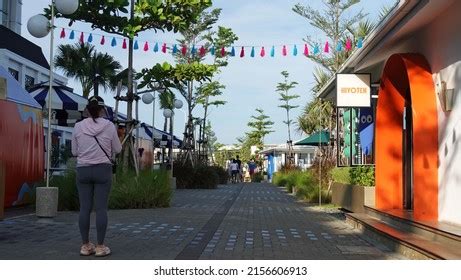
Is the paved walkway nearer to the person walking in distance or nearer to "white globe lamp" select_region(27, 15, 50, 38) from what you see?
the person walking in distance

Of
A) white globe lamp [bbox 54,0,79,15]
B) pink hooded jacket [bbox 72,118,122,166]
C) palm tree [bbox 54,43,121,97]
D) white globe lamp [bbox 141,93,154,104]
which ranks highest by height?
palm tree [bbox 54,43,121,97]

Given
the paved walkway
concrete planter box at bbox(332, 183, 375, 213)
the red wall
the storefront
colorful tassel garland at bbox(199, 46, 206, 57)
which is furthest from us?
colorful tassel garland at bbox(199, 46, 206, 57)

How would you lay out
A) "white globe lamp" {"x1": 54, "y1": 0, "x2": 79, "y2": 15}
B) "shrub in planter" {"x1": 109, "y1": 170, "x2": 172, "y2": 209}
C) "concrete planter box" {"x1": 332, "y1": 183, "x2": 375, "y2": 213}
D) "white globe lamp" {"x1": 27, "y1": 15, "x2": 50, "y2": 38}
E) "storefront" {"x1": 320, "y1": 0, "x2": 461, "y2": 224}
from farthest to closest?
"shrub in planter" {"x1": 109, "y1": 170, "x2": 172, "y2": 209}
"concrete planter box" {"x1": 332, "y1": 183, "x2": 375, "y2": 213}
"white globe lamp" {"x1": 27, "y1": 15, "x2": 50, "y2": 38}
"white globe lamp" {"x1": 54, "y1": 0, "x2": 79, "y2": 15}
"storefront" {"x1": 320, "y1": 0, "x2": 461, "y2": 224}

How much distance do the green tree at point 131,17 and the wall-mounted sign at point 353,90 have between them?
13.1 ft

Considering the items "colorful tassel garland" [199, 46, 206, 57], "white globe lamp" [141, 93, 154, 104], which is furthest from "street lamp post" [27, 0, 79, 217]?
"colorful tassel garland" [199, 46, 206, 57]

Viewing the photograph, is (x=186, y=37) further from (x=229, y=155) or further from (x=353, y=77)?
(x=229, y=155)

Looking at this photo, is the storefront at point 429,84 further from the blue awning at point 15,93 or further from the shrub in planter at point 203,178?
the shrub in planter at point 203,178

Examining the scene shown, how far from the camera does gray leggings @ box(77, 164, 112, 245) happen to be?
6.43 metres

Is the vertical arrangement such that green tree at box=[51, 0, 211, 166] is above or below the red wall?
above

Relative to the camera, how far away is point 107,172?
651 cm

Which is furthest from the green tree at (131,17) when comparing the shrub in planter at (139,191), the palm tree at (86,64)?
the palm tree at (86,64)

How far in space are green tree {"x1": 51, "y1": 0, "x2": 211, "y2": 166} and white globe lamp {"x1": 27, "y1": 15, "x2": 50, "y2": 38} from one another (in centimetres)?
202

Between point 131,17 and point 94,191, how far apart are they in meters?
8.05

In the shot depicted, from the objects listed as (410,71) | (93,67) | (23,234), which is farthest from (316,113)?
(23,234)
